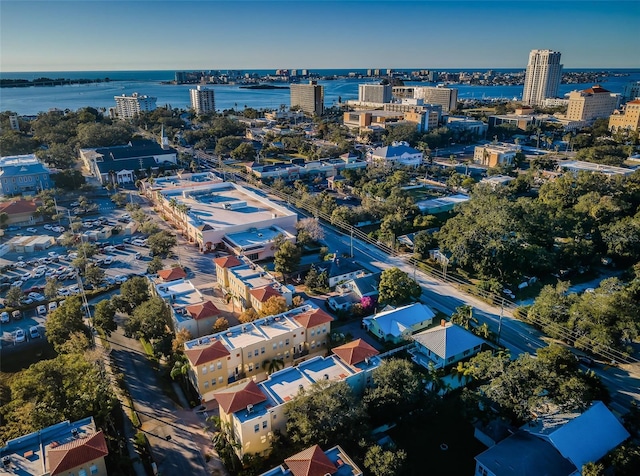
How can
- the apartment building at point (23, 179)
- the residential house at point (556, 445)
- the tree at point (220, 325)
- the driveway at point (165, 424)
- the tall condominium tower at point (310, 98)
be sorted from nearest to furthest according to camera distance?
the residential house at point (556, 445)
the driveway at point (165, 424)
the tree at point (220, 325)
the apartment building at point (23, 179)
the tall condominium tower at point (310, 98)

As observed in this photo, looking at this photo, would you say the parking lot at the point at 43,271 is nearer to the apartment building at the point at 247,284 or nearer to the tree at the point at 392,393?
the apartment building at the point at 247,284

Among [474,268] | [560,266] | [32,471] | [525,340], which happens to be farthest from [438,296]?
[32,471]

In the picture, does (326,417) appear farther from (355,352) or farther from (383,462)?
(355,352)

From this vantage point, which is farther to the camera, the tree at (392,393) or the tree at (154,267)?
the tree at (154,267)

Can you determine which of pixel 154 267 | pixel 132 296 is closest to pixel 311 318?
pixel 132 296

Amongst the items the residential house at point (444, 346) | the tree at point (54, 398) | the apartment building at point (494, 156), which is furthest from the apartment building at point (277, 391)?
the apartment building at point (494, 156)

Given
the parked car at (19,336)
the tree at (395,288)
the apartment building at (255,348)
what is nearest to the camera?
the apartment building at (255,348)

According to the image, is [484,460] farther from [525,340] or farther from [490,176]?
[490,176]

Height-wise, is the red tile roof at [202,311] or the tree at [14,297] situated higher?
the red tile roof at [202,311]
